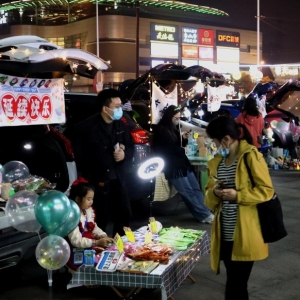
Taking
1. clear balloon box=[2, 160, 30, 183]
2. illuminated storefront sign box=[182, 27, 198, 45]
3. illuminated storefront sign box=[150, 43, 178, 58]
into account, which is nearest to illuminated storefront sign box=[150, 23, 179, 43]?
illuminated storefront sign box=[150, 43, 178, 58]

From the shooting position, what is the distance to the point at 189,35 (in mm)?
44375

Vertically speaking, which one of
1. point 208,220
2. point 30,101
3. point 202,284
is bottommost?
point 202,284

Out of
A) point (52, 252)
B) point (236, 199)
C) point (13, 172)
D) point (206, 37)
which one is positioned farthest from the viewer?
point (206, 37)

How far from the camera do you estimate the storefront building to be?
38.9 metres

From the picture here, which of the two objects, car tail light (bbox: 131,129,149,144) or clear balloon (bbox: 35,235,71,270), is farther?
car tail light (bbox: 131,129,149,144)

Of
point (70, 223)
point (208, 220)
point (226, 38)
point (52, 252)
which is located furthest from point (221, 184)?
point (226, 38)

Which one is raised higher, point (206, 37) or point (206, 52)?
point (206, 37)

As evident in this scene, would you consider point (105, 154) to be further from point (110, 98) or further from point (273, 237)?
point (273, 237)

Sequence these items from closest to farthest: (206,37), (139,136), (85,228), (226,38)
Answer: (85,228) < (139,136) < (206,37) < (226,38)

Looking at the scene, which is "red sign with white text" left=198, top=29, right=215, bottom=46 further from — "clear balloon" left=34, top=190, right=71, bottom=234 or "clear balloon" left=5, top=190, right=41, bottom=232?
"clear balloon" left=34, top=190, right=71, bottom=234

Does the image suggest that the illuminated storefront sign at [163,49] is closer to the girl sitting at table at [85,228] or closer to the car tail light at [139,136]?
the car tail light at [139,136]

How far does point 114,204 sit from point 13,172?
114 cm

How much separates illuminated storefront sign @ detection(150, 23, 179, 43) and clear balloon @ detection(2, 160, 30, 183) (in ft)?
125

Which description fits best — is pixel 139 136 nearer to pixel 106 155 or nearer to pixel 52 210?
pixel 106 155
